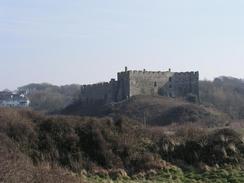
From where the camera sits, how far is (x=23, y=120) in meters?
21.7

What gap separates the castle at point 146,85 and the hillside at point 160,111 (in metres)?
3.54

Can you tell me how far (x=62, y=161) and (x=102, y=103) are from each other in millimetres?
48682

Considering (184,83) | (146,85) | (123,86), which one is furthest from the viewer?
(184,83)

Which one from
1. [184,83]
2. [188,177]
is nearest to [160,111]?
[184,83]

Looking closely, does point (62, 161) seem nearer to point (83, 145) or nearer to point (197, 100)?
point (83, 145)

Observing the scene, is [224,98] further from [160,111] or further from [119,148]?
[119,148]

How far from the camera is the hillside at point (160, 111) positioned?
50.3 meters

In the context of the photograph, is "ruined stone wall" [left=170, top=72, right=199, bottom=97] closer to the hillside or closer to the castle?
the castle

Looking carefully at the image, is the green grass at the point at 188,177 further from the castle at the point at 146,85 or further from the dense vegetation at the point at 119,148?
the castle at the point at 146,85

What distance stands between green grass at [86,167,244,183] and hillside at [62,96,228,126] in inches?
1083

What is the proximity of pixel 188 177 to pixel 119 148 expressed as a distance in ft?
10.8

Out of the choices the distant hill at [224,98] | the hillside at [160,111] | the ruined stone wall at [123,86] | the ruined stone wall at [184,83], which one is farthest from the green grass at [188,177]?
the ruined stone wall at [184,83]

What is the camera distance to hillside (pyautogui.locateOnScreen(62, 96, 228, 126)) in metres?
50.3

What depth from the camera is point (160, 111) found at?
55188mm
